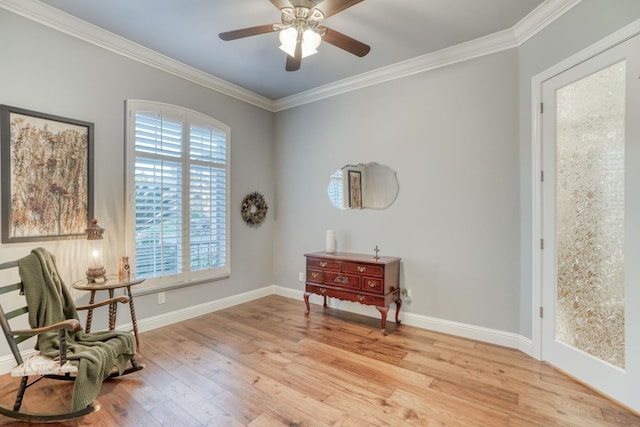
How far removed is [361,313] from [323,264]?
0.80 meters

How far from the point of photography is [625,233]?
1.99 m

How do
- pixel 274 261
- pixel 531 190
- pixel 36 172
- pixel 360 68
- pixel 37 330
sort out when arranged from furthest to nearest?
pixel 274 261, pixel 360 68, pixel 531 190, pixel 36 172, pixel 37 330

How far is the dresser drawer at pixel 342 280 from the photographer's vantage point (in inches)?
133

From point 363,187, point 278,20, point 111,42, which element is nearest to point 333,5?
point 278,20

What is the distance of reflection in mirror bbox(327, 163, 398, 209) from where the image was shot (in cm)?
361

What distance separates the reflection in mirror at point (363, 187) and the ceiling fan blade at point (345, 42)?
1.50 m

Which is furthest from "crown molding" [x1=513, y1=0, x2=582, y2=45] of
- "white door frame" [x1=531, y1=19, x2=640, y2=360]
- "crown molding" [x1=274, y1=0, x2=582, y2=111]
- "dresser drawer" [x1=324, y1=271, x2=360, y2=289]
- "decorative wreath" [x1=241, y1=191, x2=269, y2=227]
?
"decorative wreath" [x1=241, y1=191, x2=269, y2=227]

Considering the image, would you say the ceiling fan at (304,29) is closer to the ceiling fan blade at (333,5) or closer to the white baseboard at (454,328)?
the ceiling fan blade at (333,5)

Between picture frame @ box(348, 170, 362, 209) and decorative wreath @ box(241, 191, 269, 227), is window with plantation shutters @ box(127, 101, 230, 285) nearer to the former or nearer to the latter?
decorative wreath @ box(241, 191, 269, 227)

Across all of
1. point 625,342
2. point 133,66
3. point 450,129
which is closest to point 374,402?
point 625,342

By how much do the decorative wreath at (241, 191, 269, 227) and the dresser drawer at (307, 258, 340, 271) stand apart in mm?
1118

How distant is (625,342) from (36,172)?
4.50 meters

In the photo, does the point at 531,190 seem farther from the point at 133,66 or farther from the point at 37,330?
the point at 133,66

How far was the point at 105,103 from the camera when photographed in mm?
2938
